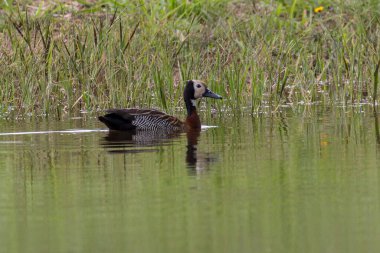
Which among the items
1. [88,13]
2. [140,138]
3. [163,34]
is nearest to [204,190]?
[140,138]

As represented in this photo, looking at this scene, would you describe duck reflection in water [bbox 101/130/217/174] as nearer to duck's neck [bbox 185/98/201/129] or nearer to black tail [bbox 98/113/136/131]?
black tail [bbox 98/113/136/131]

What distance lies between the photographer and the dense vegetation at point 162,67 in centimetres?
1433

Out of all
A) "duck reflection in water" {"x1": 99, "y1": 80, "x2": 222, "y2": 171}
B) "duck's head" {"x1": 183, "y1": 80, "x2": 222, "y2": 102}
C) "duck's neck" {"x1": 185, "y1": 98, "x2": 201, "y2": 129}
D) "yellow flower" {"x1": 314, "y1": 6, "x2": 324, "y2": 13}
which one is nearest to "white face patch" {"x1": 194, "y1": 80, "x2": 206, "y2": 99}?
"duck's head" {"x1": 183, "y1": 80, "x2": 222, "y2": 102}

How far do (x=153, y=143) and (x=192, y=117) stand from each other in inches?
70.3

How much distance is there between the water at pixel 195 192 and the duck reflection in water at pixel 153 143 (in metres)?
0.02

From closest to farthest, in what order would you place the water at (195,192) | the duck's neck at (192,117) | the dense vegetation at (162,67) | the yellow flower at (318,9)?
1. the water at (195,192)
2. the duck's neck at (192,117)
3. the dense vegetation at (162,67)
4. the yellow flower at (318,9)

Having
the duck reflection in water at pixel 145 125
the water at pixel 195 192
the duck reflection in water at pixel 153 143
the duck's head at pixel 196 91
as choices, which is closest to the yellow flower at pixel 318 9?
the duck's head at pixel 196 91

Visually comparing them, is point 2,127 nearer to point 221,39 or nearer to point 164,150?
point 164,150

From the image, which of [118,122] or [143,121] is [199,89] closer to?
[143,121]

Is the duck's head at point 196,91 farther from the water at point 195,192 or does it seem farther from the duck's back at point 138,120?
the water at point 195,192

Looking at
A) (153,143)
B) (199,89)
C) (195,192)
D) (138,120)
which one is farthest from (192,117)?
(195,192)

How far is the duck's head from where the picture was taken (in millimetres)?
13672

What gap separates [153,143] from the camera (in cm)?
1150

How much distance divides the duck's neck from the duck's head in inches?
1.3
